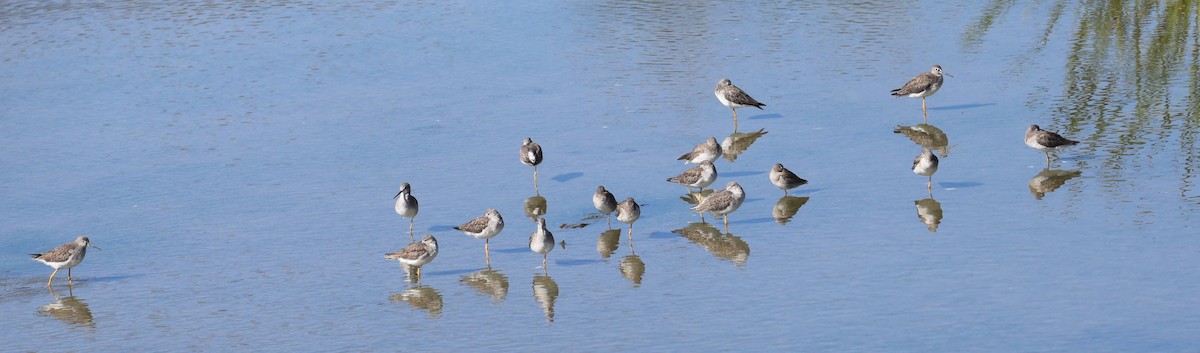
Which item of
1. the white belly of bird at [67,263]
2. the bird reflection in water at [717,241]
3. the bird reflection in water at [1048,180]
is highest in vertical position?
the white belly of bird at [67,263]

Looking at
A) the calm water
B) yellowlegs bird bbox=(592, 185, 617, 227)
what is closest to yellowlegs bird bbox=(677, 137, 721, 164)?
the calm water

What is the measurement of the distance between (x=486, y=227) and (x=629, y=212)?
6.32 ft

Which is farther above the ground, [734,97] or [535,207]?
[535,207]

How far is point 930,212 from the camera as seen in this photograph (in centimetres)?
2012

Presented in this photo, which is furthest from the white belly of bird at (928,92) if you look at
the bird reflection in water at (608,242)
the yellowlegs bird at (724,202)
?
the bird reflection in water at (608,242)

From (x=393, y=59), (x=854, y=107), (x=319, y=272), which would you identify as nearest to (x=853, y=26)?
(x=854, y=107)

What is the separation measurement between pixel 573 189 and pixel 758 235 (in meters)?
3.70

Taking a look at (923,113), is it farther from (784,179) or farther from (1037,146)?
(784,179)

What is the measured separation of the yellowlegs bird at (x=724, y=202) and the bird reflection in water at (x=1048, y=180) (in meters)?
4.10

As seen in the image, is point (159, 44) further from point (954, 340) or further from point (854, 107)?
point (954, 340)

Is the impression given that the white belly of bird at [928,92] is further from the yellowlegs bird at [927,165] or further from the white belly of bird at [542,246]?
the white belly of bird at [542,246]

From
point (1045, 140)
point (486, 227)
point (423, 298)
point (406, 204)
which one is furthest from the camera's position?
point (1045, 140)

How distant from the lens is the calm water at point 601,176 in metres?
16.3

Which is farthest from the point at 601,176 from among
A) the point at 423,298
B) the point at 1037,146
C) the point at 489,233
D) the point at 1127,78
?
the point at 1127,78
